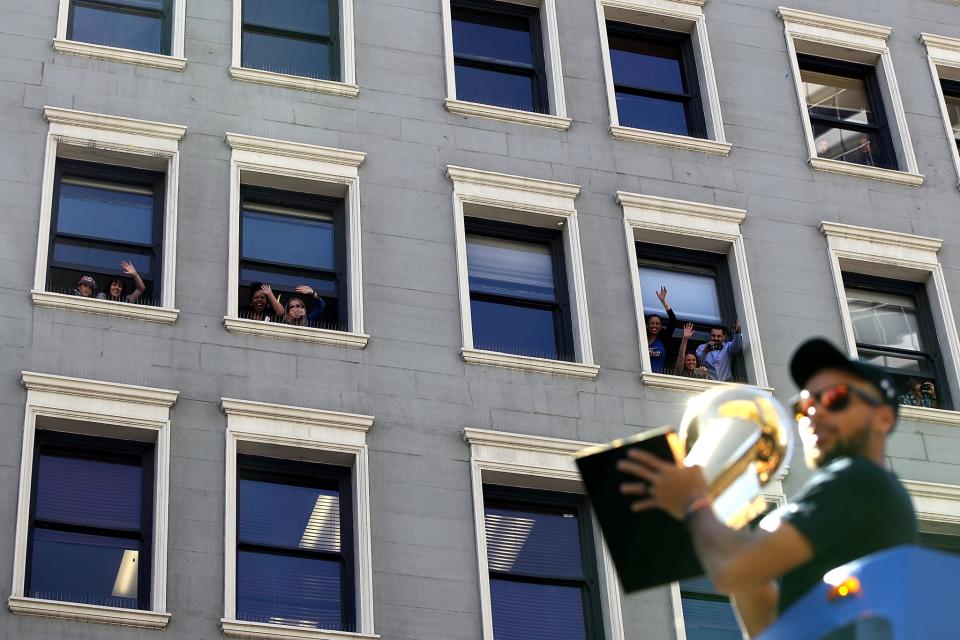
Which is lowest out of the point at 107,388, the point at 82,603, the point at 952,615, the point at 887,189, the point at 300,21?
the point at 952,615

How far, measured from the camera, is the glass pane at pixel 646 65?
27469mm

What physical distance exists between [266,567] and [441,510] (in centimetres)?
207

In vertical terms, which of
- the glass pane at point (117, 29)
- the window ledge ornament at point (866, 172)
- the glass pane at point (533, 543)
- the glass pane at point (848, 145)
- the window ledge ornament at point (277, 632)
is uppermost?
the glass pane at point (117, 29)

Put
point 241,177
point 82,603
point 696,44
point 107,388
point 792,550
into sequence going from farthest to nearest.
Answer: point 696,44
point 241,177
point 107,388
point 82,603
point 792,550

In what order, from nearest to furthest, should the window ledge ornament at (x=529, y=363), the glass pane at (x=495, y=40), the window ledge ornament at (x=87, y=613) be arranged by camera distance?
the window ledge ornament at (x=87, y=613), the window ledge ornament at (x=529, y=363), the glass pane at (x=495, y=40)

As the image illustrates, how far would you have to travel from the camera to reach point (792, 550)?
7105mm

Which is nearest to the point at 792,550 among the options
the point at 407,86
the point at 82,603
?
the point at 82,603

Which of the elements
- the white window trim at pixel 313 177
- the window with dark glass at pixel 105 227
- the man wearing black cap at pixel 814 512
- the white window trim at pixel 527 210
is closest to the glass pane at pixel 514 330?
the white window trim at pixel 527 210

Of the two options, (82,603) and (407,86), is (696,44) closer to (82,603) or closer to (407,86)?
(407,86)

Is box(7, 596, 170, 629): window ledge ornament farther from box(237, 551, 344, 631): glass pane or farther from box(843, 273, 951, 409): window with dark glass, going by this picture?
box(843, 273, 951, 409): window with dark glass

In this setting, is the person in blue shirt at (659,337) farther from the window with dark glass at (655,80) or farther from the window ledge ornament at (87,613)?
the window ledge ornament at (87,613)

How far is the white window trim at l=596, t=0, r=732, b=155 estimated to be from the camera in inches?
1031

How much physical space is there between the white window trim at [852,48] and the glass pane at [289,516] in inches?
392

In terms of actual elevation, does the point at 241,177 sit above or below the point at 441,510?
above
